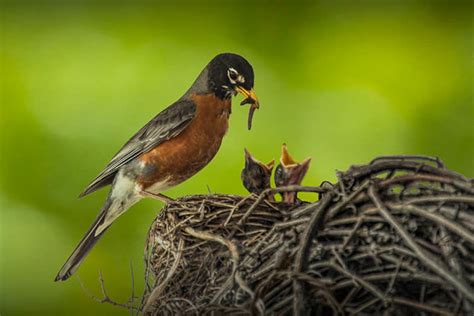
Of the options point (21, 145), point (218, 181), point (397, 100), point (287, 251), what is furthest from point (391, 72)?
point (287, 251)

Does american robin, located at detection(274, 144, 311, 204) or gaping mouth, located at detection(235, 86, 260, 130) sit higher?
gaping mouth, located at detection(235, 86, 260, 130)

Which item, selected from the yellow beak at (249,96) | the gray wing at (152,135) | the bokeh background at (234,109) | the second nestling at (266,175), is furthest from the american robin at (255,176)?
the bokeh background at (234,109)

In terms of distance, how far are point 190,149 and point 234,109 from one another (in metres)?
0.78

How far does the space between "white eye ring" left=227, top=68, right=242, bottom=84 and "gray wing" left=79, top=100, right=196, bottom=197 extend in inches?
9.2

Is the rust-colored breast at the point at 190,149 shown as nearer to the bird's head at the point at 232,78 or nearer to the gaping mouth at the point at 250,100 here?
the bird's head at the point at 232,78

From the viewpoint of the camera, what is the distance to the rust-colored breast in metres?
4.14

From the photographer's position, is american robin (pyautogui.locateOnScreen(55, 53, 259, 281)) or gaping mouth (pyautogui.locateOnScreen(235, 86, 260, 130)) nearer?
gaping mouth (pyautogui.locateOnScreen(235, 86, 260, 130))

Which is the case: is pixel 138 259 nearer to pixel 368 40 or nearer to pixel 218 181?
pixel 218 181

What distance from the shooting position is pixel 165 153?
13.6ft

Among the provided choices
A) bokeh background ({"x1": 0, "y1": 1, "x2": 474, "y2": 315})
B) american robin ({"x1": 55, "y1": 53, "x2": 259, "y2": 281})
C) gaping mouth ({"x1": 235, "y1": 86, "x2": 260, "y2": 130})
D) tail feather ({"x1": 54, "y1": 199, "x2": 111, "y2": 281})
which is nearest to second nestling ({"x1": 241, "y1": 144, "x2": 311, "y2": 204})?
gaping mouth ({"x1": 235, "y1": 86, "x2": 260, "y2": 130})

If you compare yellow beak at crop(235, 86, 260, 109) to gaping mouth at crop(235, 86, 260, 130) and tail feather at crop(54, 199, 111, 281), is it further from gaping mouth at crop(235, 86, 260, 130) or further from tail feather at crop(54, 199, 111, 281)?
tail feather at crop(54, 199, 111, 281)

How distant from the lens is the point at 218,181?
4.82 meters

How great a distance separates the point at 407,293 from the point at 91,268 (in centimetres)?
271

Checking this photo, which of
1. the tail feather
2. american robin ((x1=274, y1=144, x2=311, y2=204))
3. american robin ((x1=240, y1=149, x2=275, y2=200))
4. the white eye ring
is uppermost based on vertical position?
the white eye ring
